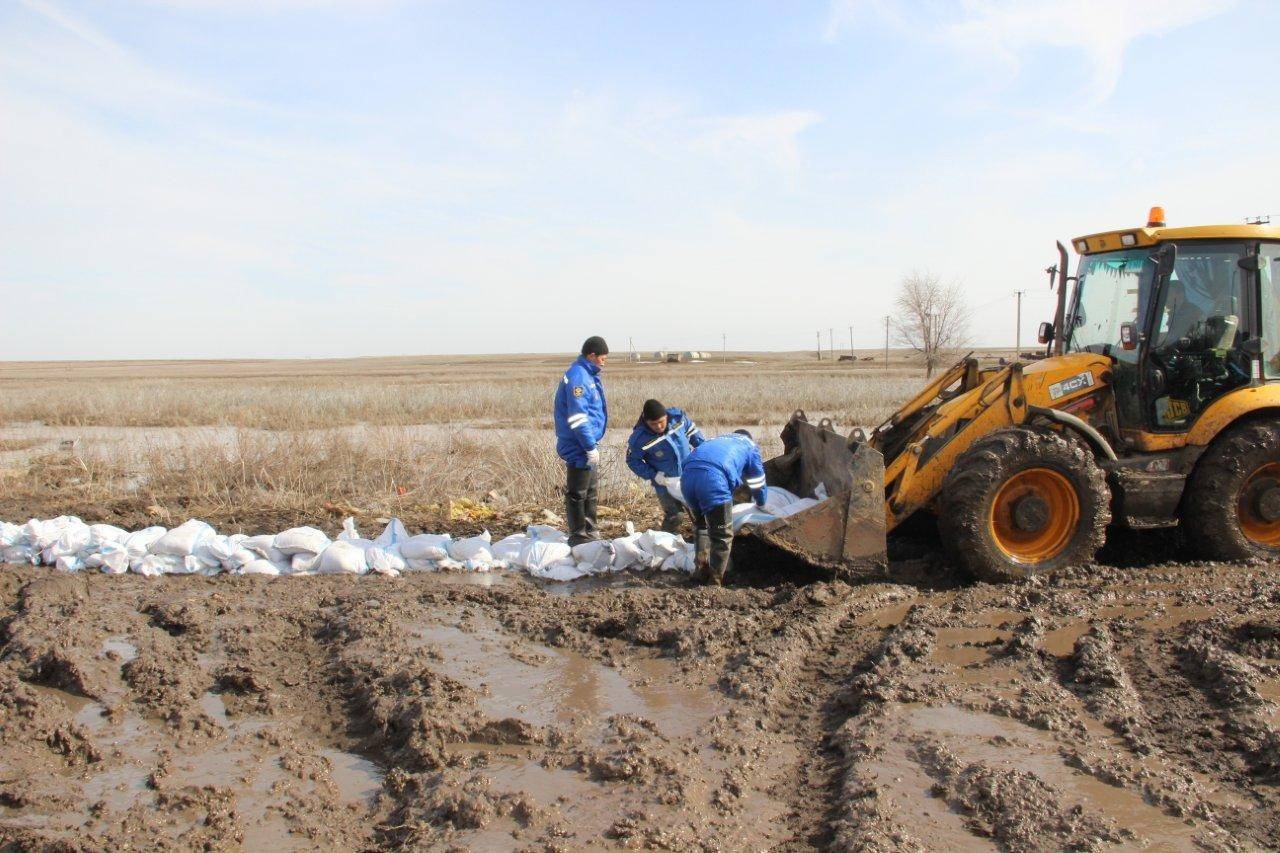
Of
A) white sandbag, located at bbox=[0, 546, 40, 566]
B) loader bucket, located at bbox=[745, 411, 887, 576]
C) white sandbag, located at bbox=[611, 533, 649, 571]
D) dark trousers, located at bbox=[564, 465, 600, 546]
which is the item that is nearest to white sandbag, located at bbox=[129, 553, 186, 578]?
white sandbag, located at bbox=[0, 546, 40, 566]

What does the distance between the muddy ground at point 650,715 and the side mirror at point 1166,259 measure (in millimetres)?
2057

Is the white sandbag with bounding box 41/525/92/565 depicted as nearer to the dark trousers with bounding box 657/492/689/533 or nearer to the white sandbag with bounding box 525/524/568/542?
the white sandbag with bounding box 525/524/568/542

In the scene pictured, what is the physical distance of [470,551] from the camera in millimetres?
7383

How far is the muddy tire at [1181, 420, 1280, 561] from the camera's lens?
6.62 m

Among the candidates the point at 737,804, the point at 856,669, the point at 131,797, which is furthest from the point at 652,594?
the point at 131,797

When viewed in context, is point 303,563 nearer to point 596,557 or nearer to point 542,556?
point 542,556

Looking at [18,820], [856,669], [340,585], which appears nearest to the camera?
[18,820]

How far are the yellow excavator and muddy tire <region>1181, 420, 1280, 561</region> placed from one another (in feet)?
0.03

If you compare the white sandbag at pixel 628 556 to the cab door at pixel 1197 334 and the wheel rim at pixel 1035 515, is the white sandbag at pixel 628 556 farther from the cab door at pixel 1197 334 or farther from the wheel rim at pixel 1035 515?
the cab door at pixel 1197 334

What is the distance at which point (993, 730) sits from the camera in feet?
14.1

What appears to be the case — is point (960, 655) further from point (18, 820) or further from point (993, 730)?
point (18, 820)

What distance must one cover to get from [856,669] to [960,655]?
636 millimetres

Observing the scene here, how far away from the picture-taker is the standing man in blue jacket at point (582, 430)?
7.75 m

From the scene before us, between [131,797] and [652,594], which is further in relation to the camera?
[652,594]
